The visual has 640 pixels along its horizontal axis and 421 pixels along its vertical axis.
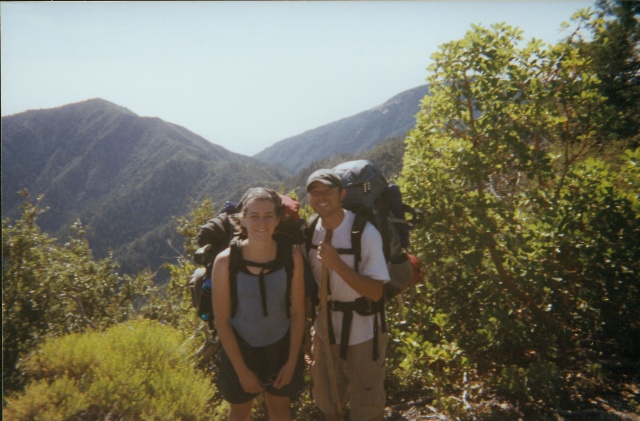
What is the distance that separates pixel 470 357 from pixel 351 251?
249 centimetres

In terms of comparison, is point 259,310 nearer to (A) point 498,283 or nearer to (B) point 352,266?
(B) point 352,266

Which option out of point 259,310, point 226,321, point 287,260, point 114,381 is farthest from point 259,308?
point 114,381

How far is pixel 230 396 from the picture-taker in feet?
9.50

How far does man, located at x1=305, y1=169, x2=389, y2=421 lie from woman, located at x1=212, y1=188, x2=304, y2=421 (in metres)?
0.25

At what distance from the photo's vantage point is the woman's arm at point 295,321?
112 inches

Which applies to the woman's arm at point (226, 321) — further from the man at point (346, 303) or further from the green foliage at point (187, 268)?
the green foliage at point (187, 268)

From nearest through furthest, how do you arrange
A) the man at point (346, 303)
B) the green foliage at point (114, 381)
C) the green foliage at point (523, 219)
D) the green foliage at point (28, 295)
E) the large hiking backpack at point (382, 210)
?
the man at point (346, 303)
the large hiking backpack at point (382, 210)
the green foliage at point (523, 219)
the green foliage at point (114, 381)
the green foliage at point (28, 295)

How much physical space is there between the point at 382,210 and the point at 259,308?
1.30 metres

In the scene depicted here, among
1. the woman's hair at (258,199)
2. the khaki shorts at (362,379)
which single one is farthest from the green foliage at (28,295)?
the khaki shorts at (362,379)

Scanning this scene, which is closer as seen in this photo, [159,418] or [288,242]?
[288,242]

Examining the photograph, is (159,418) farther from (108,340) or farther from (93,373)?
(108,340)

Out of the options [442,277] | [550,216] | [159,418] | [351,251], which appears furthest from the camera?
[442,277]

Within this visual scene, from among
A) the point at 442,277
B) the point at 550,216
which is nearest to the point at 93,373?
the point at 442,277

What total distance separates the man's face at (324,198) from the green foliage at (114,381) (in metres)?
2.82
